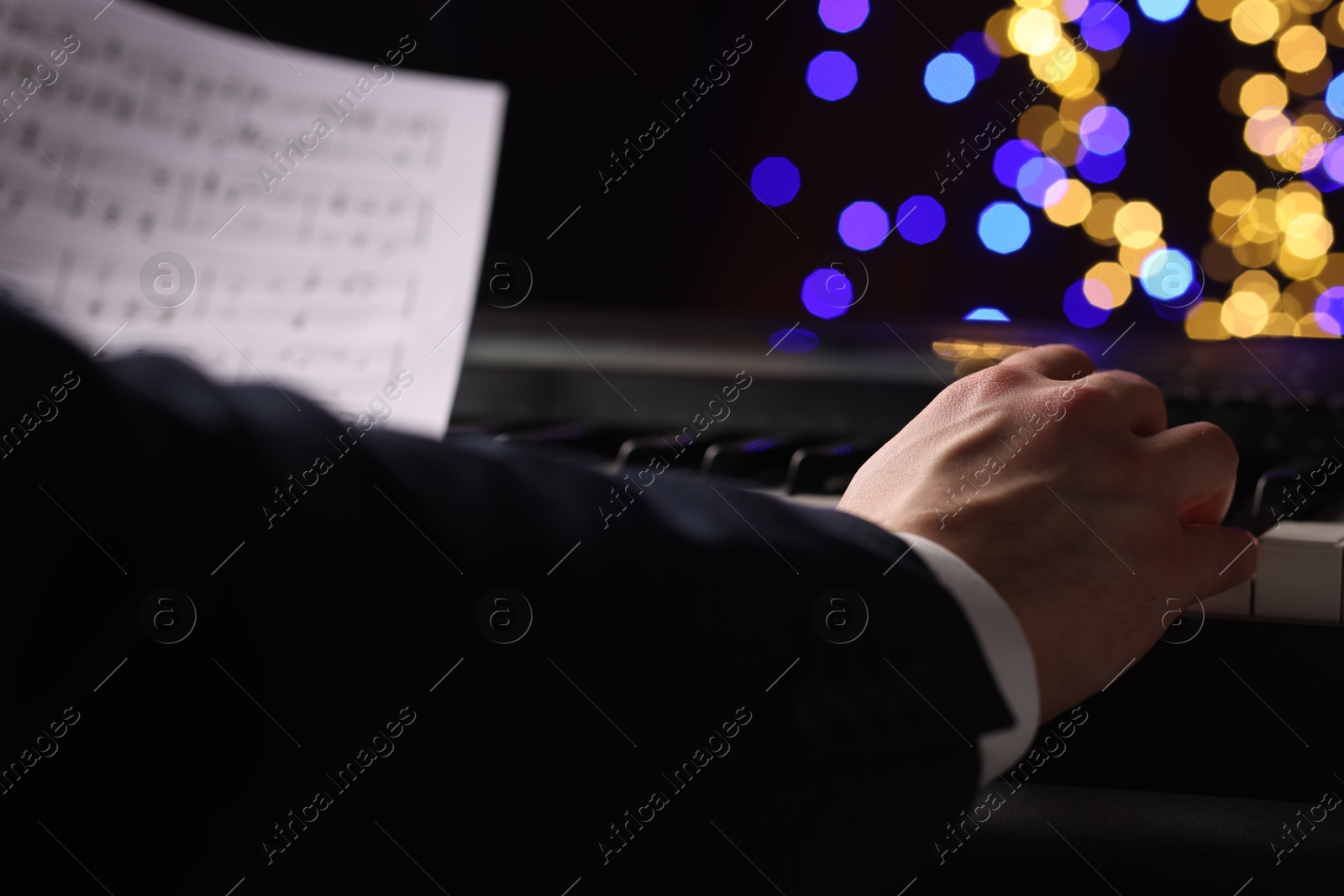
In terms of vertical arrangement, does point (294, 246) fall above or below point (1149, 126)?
below

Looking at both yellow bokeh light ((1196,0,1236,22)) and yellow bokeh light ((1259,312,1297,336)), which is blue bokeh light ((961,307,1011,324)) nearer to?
yellow bokeh light ((1259,312,1297,336))

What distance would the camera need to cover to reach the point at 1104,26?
1.12m

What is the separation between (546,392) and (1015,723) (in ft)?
2.52

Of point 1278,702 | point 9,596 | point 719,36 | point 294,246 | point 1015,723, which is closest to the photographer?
point 9,596

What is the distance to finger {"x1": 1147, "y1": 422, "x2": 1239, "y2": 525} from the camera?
65cm

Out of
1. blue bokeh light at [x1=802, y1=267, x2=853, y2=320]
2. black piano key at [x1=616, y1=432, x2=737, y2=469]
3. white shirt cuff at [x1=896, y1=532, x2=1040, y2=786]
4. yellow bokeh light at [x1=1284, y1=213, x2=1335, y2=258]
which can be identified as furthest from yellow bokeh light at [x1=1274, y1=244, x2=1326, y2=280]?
white shirt cuff at [x1=896, y1=532, x2=1040, y2=786]

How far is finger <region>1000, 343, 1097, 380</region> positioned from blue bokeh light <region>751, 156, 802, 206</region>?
1.82 feet

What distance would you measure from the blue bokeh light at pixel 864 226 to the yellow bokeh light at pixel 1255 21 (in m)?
0.42

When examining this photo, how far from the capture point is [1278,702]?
0.66m

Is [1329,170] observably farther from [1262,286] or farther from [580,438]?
[580,438]

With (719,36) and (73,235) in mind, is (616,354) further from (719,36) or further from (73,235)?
(73,235)

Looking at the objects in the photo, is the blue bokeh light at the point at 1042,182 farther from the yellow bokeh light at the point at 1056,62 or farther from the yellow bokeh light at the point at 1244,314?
the yellow bokeh light at the point at 1244,314

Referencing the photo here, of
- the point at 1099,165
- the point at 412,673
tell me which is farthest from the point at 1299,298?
the point at 412,673

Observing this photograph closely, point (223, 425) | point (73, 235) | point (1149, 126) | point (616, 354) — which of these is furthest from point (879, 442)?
point (73, 235)
